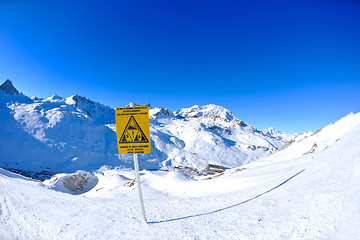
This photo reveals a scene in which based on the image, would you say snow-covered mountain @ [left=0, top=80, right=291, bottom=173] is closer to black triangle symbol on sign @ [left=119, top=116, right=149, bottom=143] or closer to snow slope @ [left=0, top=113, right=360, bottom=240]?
snow slope @ [left=0, top=113, right=360, bottom=240]

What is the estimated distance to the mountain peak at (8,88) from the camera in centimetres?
12127

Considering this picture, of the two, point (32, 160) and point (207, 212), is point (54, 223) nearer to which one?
point (207, 212)

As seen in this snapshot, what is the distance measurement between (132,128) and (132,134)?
0.18m

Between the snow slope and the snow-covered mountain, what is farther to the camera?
the snow-covered mountain

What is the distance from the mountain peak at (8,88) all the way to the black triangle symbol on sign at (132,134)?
180 m

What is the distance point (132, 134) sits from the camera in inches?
174

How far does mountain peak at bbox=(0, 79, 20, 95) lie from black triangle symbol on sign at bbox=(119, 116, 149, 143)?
18017cm

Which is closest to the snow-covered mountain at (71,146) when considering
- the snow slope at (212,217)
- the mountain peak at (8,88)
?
the mountain peak at (8,88)

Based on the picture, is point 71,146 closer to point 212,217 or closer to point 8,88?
point 212,217

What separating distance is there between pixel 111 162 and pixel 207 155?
60854mm

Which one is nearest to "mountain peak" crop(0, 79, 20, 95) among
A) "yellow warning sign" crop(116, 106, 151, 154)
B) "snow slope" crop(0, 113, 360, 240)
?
"snow slope" crop(0, 113, 360, 240)

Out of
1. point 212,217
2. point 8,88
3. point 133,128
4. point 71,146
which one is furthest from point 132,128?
point 8,88

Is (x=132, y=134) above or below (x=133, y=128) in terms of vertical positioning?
below

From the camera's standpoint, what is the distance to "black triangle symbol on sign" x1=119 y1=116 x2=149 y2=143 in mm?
4367
